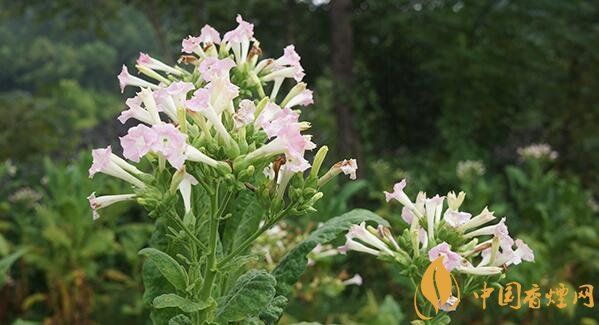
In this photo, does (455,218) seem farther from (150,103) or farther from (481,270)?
(150,103)

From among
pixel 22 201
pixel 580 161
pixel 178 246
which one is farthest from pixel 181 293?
pixel 580 161

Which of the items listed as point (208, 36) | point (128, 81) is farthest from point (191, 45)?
point (128, 81)

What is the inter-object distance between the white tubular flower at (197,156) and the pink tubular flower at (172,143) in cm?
2

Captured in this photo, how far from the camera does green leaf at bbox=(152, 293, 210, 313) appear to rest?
3.88ft

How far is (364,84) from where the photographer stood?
9656mm

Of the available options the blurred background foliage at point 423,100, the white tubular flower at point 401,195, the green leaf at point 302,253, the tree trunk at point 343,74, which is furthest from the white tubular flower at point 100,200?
the tree trunk at point 343,74

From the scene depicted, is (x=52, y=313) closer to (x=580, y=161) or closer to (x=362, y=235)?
(x=362, y=235)

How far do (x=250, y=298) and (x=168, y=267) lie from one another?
16 centimetres

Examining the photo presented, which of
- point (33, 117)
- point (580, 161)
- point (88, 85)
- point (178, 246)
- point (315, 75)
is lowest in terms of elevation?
point (88, 85)

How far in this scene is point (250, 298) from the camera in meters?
1.20

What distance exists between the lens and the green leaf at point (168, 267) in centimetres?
124

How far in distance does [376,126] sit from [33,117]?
4.33 metres

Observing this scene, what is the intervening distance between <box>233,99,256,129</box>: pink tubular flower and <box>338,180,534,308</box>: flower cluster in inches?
12.2

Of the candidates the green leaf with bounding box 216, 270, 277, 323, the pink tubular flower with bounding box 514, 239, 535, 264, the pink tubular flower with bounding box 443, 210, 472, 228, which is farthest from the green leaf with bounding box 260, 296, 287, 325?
the pink tubular flower with bounding box 514, 239, 535, 264
